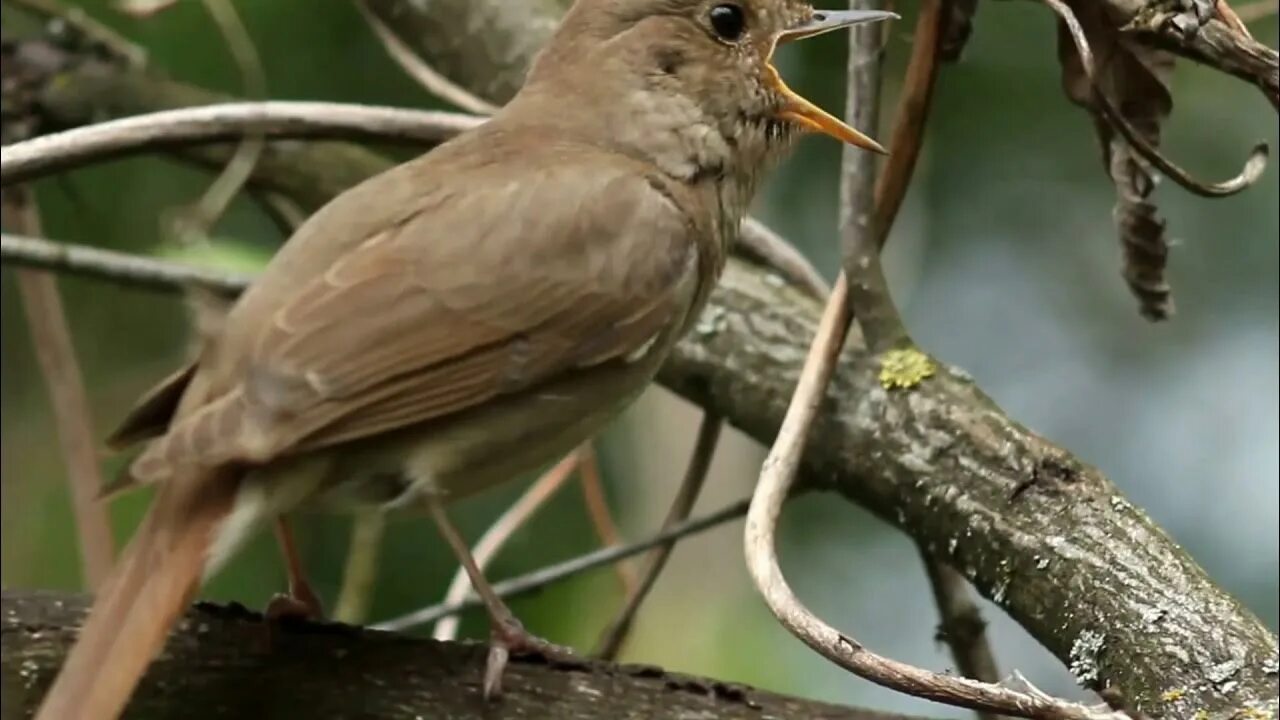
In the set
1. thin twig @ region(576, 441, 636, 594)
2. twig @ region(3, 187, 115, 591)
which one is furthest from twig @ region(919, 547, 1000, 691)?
twig @ region(3, 187, 115, 591)

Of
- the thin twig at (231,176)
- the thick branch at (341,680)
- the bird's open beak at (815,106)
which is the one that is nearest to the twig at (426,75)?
the thin twig at (231,176)

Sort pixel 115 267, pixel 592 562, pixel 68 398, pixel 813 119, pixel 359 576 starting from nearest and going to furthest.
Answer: pixel 813 119 < pixel 592 562 < pixel 115 267 < pixel 68 398 < pixel 359 576

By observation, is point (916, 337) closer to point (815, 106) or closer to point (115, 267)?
point (815, 106)

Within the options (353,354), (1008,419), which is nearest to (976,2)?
(1008,419)

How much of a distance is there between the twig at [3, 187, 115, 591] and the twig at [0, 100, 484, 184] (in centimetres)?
42

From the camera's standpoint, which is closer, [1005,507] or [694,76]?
[1005,507]

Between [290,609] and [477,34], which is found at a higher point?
[477,34]

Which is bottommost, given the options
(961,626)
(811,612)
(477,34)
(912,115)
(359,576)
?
(359,576)

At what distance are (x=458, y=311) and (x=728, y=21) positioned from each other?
24.3 inches

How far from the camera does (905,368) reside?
214cm

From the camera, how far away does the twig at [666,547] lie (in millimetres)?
2428

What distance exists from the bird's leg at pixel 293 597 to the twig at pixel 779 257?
858mm

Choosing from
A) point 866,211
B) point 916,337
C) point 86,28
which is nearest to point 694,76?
point 866,211

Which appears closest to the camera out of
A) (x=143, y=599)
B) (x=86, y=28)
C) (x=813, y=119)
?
(x=143, y=599)
